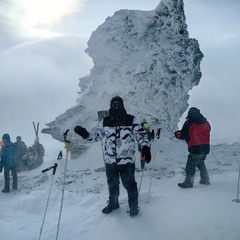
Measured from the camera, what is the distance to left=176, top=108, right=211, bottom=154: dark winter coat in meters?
5.91

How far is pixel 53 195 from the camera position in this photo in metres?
7.18

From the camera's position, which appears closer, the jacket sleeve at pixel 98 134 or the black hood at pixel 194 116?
the jacket sleeve at pixel 98 134

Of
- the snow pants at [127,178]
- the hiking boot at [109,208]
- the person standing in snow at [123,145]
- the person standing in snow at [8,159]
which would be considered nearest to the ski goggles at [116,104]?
the person standing in snow at [123,145]

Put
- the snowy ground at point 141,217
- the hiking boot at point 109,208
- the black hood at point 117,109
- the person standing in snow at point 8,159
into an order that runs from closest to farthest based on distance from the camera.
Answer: the snowy ground at point 141,217
the black hood at point 117,109
the hiking boot at point 109,208
the person standing in snow at point 8,159

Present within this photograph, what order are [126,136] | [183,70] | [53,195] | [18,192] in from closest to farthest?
[126,136]
[53,195]
[18,192]
[183,70]

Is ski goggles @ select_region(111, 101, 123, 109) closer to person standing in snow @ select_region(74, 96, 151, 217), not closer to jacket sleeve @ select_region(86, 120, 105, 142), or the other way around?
person standing in snow @ select_region(74, 96, 151, 217)

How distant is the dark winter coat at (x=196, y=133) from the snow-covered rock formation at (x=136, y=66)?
7776 millimetres

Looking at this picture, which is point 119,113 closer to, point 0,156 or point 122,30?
point 0,156

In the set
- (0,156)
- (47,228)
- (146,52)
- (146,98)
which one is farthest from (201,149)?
(146,52)

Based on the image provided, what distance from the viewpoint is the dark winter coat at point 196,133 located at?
19.4ft

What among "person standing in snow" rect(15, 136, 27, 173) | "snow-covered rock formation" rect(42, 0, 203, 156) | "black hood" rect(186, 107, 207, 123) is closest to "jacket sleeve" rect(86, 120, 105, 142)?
"black hood" rect(186, 107, 207, 123)

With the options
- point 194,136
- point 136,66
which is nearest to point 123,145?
point 194,136

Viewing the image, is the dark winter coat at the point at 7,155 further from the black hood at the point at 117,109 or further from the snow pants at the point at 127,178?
the black hood at the point at 117,109

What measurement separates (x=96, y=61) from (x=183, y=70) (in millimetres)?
5112
